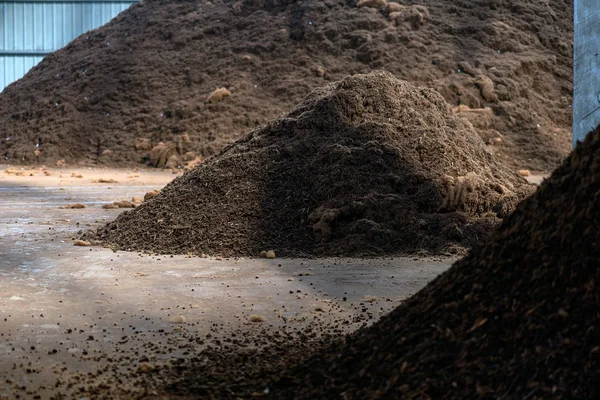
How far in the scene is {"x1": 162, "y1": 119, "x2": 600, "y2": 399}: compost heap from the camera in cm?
213

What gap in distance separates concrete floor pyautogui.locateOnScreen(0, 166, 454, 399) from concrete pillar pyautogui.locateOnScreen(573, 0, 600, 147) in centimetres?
191

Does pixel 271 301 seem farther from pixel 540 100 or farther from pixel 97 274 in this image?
pixel 540 100

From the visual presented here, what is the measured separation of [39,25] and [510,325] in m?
24.4

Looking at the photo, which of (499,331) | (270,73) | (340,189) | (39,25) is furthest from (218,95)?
(499,331)

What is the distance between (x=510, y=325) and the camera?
230 cm

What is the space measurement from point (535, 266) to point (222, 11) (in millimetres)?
17054

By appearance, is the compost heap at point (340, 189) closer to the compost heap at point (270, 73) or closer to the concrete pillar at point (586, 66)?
the concrete pillar at point (586, 66)

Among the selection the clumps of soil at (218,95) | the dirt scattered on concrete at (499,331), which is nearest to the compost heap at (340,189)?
the dirt scattered on concrete at (499,331)

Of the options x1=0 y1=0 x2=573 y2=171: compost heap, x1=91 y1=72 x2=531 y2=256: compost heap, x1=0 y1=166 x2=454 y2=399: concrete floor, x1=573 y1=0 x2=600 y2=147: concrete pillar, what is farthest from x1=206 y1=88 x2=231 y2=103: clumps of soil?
x1=573 y1=0 x2=600 y2=147: concrete pillar

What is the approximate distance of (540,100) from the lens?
16.0 meters

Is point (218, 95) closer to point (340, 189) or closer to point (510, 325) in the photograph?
point (340, 189)

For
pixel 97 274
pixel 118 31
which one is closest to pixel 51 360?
pixel 97 274

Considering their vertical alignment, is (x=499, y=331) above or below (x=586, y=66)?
below

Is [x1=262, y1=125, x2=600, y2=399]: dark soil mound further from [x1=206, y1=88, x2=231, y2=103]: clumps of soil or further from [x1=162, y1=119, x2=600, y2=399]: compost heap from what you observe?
[x1=206, y1=88, x2=231, y2=103]: clumps of soil
